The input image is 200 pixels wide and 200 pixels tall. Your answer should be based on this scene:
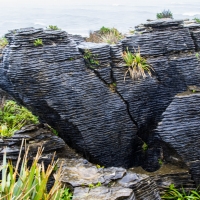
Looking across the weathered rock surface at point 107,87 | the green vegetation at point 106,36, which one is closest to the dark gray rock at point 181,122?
the weathered rock surface at point 107,87

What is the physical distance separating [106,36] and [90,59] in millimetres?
2465

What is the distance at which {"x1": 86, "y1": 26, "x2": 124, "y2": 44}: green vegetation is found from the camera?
874 centimetres

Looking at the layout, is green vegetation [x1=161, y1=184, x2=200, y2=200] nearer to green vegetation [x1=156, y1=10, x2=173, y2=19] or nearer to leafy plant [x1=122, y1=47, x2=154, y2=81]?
leafy plant [x1=122, y1=47, x2=154, y2=81]

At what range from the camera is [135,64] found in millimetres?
7520

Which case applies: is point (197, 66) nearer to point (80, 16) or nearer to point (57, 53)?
point (57, 53)

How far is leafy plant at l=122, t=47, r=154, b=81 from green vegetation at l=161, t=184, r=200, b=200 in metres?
2.69

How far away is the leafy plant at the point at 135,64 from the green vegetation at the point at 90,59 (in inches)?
28.4

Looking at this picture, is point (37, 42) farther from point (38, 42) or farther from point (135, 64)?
point (135, 64)

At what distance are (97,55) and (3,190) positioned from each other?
429 cm

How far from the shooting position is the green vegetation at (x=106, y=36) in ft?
28.7

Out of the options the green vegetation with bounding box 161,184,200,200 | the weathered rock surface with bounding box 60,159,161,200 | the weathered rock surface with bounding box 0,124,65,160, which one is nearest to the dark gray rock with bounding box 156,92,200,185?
the green vegetation with bounding box 161,184,200,200

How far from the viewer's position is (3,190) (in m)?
3.77

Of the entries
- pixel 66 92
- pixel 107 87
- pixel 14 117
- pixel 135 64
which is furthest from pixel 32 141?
pixel 135 64

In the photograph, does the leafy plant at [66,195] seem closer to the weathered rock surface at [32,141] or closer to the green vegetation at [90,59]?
the weathered rock surface at [32,141]
